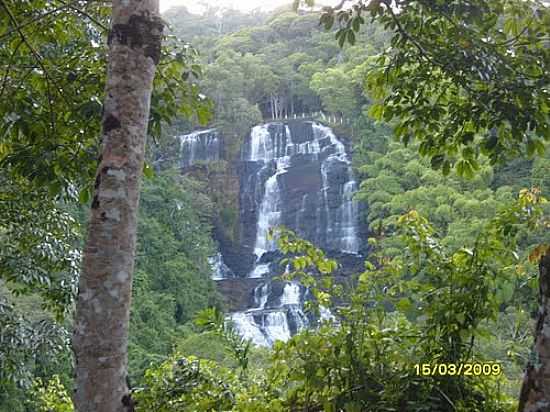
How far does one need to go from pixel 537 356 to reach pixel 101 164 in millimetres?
1221

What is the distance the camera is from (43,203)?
4117mm

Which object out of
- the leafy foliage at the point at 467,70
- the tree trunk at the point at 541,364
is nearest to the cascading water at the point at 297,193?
the leafy foliage at the point at 467,70

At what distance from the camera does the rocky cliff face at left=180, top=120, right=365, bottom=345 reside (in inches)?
813

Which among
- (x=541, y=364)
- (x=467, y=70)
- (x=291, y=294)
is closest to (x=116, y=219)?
(x=541, y=364)

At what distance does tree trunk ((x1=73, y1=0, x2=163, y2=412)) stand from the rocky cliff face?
17.1 meters

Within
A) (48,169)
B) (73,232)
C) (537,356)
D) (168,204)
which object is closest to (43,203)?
(73,232)

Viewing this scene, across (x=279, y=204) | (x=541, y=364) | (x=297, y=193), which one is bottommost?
(x=541, y=364)

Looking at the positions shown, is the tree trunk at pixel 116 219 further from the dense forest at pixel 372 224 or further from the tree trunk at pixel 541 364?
the tree trunk at pixel 541 364

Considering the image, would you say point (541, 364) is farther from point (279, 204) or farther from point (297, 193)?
point (279, 204)

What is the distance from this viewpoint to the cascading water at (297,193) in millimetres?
21391

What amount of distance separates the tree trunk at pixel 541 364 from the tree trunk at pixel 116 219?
3.29 ft

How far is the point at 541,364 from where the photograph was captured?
146cm

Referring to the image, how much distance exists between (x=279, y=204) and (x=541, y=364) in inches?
845

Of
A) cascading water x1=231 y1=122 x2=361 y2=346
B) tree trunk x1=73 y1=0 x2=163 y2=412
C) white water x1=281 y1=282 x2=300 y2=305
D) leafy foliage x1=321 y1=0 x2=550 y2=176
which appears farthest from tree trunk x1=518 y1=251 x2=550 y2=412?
cascading water x1=231 y1=122 x2=361 y2=346
